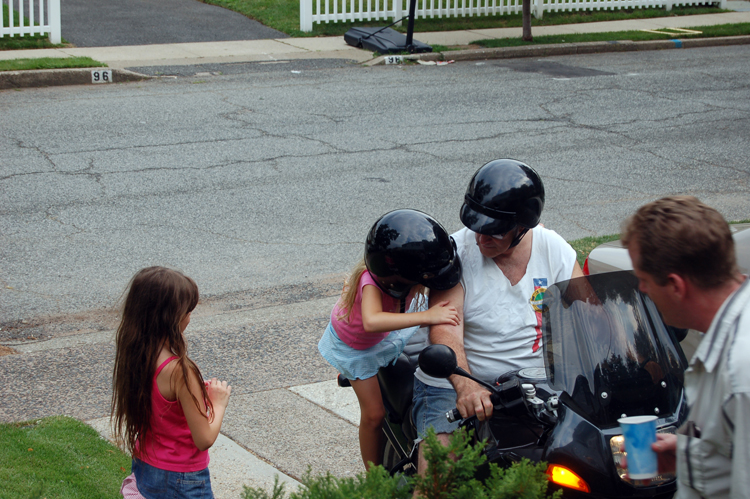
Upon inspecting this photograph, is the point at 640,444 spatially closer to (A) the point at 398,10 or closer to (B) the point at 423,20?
(A) the point at 398,10

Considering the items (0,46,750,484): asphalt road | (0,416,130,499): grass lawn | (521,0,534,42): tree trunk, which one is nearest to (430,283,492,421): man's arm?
(0,46,750,484): asphalt road

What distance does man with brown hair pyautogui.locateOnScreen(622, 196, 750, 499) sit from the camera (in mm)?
1816

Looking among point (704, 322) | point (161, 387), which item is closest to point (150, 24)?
point (161, 387)

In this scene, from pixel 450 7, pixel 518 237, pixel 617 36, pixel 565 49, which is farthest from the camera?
pixel 450 7

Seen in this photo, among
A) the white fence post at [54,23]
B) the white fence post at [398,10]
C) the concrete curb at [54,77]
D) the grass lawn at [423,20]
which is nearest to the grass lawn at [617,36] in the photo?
the grass lawn at [423,20]

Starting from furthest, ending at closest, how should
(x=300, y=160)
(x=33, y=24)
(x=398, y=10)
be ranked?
(x=398, y=10) → (x=33, y=24) → (x=300, y=160)

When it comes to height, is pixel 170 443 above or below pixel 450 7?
below

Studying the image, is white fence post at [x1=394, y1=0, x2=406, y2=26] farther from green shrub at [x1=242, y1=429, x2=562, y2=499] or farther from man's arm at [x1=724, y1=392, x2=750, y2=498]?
man's arm at [x1=724, y1=392, x2=750, y2=498]

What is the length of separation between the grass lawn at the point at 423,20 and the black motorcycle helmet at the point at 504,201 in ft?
49.2

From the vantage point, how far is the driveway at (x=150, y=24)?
16.5 metres

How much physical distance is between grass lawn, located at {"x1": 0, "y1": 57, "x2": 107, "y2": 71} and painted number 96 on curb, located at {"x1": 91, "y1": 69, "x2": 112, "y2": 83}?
0.35m

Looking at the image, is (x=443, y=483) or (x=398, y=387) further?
(x=398, y=387)

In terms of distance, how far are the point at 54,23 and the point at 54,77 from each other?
3.10 meters

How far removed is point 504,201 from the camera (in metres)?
3.18
